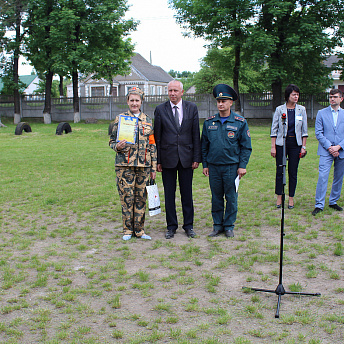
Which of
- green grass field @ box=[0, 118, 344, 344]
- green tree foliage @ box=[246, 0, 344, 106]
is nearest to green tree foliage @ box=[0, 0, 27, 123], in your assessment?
green tree foliage @ box=[246, 0, 344, 106]

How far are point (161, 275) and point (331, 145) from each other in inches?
172

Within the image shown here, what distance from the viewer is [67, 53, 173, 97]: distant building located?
56438 mm

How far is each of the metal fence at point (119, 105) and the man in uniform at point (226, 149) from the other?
24611mm

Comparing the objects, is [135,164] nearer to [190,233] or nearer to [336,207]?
[190,233]

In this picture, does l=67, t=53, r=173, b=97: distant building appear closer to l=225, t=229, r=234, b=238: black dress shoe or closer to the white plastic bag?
the white plastic bag

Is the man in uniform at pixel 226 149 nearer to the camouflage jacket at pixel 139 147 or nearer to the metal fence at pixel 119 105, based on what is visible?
the camouflage jacket at pixel 139 147

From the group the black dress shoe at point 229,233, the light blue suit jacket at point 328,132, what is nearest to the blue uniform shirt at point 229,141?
the black dress shoe at point 229,233

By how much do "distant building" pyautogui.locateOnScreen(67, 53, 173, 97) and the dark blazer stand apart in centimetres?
4870

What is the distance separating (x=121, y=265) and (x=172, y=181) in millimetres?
1710

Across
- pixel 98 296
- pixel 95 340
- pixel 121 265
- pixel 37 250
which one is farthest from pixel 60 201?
pixel 95 340

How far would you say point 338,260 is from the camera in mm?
5180

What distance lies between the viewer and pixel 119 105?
34219 millimetres

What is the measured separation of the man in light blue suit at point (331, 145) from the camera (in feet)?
24.4

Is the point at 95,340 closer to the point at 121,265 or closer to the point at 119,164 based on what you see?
the point at 121,265
